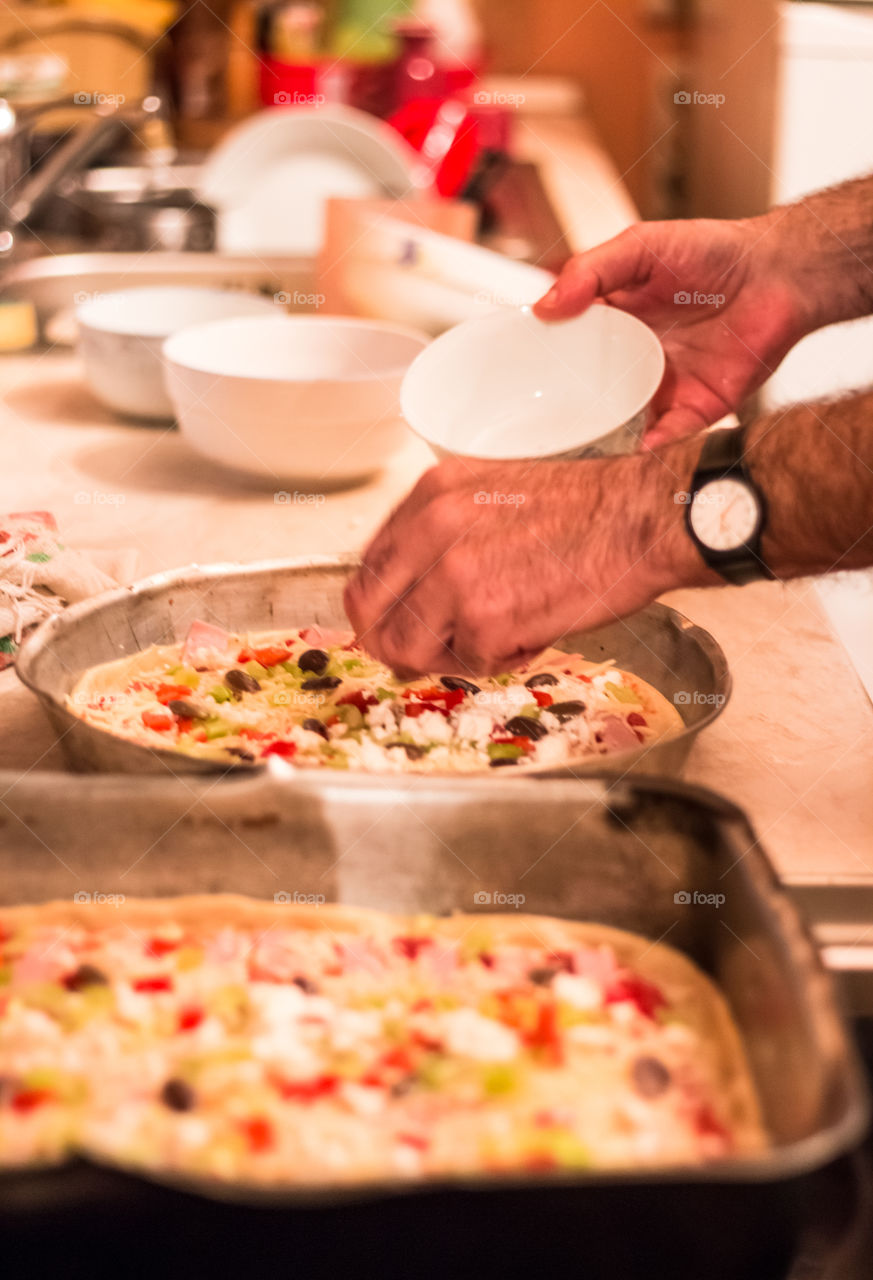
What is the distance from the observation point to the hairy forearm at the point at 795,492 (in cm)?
94

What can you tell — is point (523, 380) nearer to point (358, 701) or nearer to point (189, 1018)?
point (358, 701)

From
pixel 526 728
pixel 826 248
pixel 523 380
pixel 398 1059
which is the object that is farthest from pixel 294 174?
pixel 398 1059

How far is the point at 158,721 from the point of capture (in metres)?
1.10

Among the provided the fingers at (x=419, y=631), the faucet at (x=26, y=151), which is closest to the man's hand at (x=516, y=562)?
the fingers at (x=419, y=631)

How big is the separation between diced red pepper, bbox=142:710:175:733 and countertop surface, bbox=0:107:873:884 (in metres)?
0.08

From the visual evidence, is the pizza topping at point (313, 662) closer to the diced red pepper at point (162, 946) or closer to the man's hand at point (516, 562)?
the man's hand at point (516, 562)

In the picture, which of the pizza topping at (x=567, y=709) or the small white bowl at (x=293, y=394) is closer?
the pizza topping at (x=567, y=709)

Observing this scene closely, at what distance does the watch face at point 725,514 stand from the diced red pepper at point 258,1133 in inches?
20.8

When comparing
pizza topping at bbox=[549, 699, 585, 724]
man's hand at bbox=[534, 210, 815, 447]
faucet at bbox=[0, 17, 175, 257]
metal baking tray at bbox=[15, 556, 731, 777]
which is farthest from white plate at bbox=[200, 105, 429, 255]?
pizza topping at bbox=[549, 699, 585, 724]

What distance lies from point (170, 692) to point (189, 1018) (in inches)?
15.8

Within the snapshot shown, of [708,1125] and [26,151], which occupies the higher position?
[26,151]

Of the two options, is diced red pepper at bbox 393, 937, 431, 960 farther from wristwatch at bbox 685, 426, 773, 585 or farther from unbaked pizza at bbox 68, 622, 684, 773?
wristwatch at bbox 685, 426, 773, 585

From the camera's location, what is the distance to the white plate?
2.80 m

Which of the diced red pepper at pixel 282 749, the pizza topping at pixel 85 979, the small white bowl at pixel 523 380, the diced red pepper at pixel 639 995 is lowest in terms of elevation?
the diced red pepper at pixel 639 995
